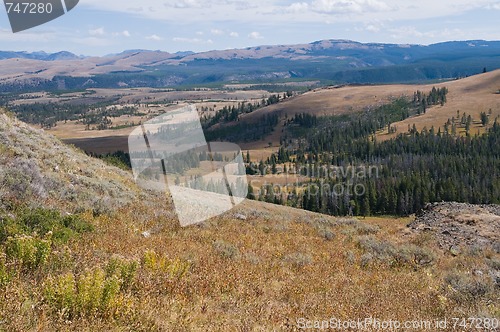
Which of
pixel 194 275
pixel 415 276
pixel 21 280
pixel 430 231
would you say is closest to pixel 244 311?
pixel 194 275

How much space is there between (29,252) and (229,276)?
16.2ft

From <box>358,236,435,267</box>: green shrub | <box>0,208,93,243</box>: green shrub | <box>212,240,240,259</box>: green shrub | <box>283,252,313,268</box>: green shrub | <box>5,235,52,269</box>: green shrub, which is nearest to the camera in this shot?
<box>5,235,52,269</box>: green shrub

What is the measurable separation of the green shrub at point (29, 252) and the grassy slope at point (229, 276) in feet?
0.52

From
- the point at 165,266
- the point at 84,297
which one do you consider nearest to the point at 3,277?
the point at 84,297

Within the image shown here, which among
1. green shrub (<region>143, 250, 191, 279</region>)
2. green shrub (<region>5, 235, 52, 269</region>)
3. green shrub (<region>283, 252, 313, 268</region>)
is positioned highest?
green shrub (<region>5, 235, 52, 269</region>)

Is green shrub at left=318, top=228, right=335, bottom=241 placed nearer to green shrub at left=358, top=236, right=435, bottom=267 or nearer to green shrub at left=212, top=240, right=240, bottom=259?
green shrub at left=358, top=236, right=435, bottom=267

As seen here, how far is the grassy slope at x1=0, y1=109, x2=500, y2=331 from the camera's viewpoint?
23.0ft

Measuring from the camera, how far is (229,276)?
34.4 ft

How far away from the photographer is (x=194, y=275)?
1010 centimetres

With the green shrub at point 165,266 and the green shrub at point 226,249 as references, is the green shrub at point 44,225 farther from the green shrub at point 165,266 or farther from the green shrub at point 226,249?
the green shrub at point 226,249

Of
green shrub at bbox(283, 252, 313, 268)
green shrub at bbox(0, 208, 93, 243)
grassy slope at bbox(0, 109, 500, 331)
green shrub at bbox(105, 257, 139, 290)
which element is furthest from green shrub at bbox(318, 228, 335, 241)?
green shrub at bbox(105, 257, 139, 290)

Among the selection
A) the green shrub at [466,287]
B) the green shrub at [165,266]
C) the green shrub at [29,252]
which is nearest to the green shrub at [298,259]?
the green shrub at [466,287]

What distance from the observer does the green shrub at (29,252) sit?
811 centimetres

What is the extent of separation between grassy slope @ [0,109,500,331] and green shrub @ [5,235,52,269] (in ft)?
0.52
